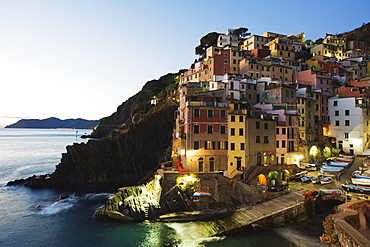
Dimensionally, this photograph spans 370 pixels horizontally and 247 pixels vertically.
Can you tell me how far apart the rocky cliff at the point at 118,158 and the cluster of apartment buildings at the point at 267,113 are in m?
15.6

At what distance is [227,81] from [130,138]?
1259 inches

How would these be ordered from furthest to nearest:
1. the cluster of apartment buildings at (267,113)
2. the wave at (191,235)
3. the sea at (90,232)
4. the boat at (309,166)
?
the boat at (309,166) < the cluster of apartment buildings at (267,113) < the sea at (90,232) < the wave at (191,235)

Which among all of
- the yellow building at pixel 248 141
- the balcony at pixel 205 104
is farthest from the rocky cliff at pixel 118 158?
the balcony at pixel 205 104

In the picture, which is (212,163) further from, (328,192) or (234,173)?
(328,192)

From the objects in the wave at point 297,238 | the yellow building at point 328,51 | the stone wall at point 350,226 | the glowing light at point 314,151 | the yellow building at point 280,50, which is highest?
the yellow building at point 328,51

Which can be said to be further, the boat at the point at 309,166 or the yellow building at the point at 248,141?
the boat at the point at 309,166

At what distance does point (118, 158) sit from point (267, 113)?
1638 inches

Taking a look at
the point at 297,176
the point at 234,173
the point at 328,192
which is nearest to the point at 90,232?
the point at 234,173

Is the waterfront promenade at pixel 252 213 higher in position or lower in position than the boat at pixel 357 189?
lower

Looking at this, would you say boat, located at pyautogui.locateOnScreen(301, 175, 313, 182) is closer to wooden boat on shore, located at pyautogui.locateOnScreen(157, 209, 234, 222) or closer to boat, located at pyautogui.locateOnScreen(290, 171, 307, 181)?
boat, located at pyautogui.locateOnScreen(290, 171, 307, 181)

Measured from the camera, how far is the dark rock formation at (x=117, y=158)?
199 feet

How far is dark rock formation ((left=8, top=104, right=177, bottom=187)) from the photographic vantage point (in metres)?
60.8

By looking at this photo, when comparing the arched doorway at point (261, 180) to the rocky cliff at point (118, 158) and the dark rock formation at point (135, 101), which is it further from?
the dark rock formation at point (135, 101)

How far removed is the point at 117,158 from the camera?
65.8 meters
